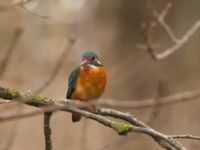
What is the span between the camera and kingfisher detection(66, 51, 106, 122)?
178 inches

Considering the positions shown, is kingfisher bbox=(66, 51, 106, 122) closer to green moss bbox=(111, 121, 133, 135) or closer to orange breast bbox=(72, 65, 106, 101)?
orange breast bbox=(72, 65, 106, 101)

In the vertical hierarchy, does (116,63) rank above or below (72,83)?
above

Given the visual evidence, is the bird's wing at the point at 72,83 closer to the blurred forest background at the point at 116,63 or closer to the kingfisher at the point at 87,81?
the kingfisher at the point at 87,81

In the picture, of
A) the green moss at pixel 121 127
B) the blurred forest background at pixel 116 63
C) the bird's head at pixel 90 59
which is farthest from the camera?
the blurred forest background at pixel 116 63

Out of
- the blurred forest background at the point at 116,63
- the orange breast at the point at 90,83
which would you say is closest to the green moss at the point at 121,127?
the orange breast at the point at 90,83

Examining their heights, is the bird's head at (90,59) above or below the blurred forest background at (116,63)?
below

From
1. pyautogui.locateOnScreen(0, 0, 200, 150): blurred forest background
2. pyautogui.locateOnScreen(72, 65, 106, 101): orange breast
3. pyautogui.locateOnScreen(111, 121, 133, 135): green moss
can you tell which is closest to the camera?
pyautogui.locateOnScreen(111, 121, 133, 135): green moss

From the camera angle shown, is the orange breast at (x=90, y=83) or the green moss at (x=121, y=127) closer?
the green moss at (x=121, y=127)

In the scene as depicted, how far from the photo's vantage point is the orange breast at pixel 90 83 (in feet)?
14.8

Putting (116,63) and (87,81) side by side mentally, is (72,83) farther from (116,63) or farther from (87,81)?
(116,63)

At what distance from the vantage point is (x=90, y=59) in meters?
4.69

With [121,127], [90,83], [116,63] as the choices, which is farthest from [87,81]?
[116,63]

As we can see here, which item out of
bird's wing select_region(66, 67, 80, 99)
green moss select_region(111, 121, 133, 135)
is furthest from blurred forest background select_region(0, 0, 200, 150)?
green moss select_region(111, 121, 133, 135)

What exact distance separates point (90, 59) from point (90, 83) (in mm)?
177
